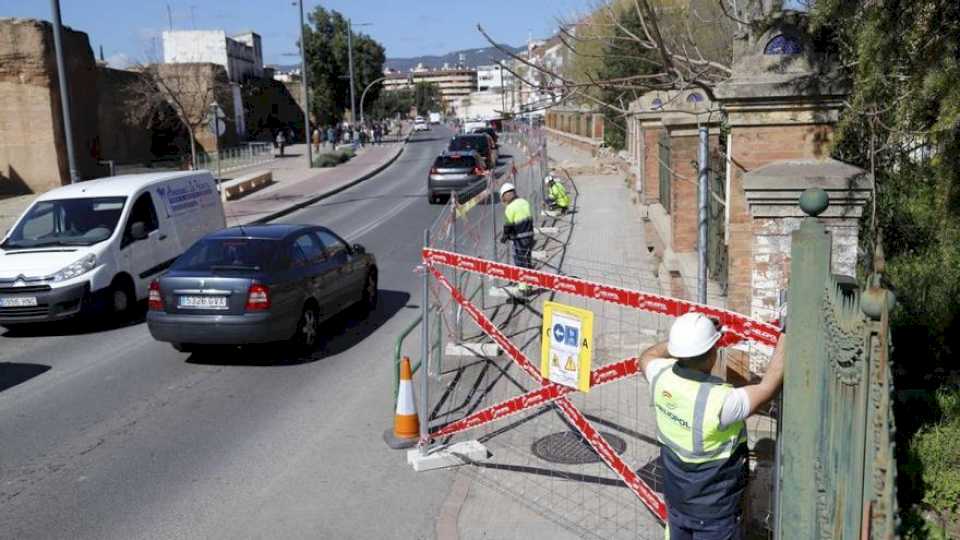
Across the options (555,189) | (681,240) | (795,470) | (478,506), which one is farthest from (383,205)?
(795,470)

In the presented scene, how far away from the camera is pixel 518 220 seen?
512 inches

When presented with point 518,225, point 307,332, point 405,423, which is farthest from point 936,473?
point 518,225

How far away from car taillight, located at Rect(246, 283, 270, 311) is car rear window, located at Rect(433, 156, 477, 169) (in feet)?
61.8

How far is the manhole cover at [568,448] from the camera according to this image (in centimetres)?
714

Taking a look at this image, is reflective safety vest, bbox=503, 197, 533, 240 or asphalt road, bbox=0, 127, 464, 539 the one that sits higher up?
reflective safety vest, bbox=503, 197, 533, 240

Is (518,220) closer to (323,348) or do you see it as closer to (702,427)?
(323,348)

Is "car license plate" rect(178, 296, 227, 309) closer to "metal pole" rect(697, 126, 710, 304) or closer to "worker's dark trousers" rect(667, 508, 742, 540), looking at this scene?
"metal pole" rect(697, 126, 710, 304)

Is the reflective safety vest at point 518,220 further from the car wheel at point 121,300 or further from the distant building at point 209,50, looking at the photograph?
the distant building at point 209,50

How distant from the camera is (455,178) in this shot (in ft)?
91.3

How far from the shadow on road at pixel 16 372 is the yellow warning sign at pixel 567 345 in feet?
22.0

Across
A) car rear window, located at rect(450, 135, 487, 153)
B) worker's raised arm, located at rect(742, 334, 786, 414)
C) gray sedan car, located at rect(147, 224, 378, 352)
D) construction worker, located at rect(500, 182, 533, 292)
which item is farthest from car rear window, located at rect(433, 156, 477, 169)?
worker's raised arm, located at rect(742, 334, 786, 414)

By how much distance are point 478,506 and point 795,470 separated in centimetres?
304

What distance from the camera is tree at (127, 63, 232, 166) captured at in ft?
136

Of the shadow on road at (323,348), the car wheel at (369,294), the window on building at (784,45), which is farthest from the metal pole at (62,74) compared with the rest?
the window on building at (784,45)
